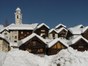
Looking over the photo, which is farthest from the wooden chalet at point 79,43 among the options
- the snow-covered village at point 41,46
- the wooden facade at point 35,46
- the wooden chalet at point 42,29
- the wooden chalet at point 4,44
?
the wooden chalet at point 42,29

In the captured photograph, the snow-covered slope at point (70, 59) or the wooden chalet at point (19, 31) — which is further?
the wooden chalet at point (19, 31)

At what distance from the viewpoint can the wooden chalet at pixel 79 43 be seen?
52.0m

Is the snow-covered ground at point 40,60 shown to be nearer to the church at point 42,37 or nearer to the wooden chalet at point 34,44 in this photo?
the wooden chalet at point 34,44

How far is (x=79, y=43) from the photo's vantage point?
2056 inches

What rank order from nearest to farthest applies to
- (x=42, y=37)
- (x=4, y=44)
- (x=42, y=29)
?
(x=4, y=44) < (x=42, y=37) < (x=42, y=29)

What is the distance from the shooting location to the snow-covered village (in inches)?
1184

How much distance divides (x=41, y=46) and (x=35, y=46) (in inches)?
46.8

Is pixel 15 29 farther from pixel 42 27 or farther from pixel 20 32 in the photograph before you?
pixel 42 27

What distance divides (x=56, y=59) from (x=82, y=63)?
12.0 feet

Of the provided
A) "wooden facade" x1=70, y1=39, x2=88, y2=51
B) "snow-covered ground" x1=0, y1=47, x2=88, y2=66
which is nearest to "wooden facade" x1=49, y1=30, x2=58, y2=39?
"wooden facade" x1=70, y1=39, x2=88, y2=51

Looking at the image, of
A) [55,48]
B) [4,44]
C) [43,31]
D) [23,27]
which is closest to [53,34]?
[43,31]

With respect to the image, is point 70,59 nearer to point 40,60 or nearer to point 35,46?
point 40,60

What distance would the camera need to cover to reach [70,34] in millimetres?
68188

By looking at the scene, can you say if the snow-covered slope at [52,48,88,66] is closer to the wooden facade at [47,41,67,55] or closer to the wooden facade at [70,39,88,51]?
the wooden facade at [47,41,67,55]
